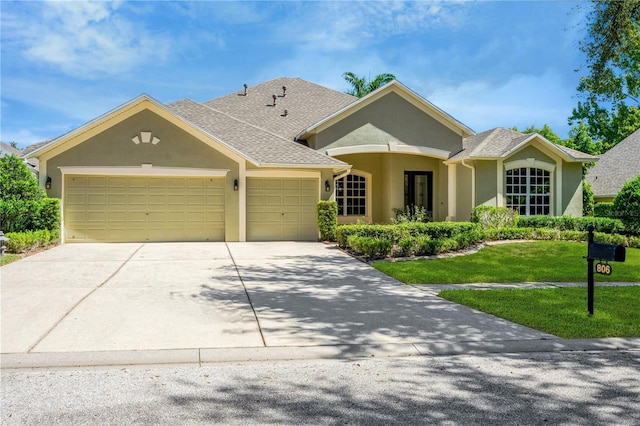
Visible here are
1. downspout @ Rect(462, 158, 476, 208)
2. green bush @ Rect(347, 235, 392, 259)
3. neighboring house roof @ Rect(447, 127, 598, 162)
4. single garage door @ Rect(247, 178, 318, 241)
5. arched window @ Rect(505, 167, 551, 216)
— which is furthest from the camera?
arched window @ Rect(505, 167, 551, 216)

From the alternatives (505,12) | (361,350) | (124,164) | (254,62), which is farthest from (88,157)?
(505,12)

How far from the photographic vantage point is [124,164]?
16938 millimetres

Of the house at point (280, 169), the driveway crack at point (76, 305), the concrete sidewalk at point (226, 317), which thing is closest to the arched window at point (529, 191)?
the house at point (280, 169)

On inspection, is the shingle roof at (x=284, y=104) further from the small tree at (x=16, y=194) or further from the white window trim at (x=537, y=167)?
the small tree at (x=16, y=194)

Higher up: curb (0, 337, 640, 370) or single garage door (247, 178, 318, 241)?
single garage door (247, 178, 318, 241)

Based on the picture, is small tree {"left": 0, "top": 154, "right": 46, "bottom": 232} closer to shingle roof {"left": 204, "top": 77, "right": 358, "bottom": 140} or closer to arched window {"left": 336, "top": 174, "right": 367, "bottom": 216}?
shingle roof {"left": 204, "top": 77, "right": 358, "bottom": 140}

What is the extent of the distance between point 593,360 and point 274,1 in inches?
553

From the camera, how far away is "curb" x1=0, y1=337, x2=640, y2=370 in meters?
5.39

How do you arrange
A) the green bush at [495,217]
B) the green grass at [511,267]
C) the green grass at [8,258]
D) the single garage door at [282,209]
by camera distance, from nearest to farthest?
1. the green grass at [511,267]
2. the green grass at [8,258]
3. the single garage door at [282,209]
4. the green bush at [495,217]

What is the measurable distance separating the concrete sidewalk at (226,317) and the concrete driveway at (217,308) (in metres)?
0.02

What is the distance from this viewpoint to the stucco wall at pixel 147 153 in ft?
54.5

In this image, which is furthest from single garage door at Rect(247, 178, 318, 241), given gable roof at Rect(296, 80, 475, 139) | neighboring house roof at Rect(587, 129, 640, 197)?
neighboring house roof at Rect(587, 129, 640, 197)

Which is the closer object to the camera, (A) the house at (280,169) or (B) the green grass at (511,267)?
(B) the green grass at (511,267)

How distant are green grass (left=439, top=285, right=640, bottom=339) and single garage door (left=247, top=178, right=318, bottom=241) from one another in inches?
383
